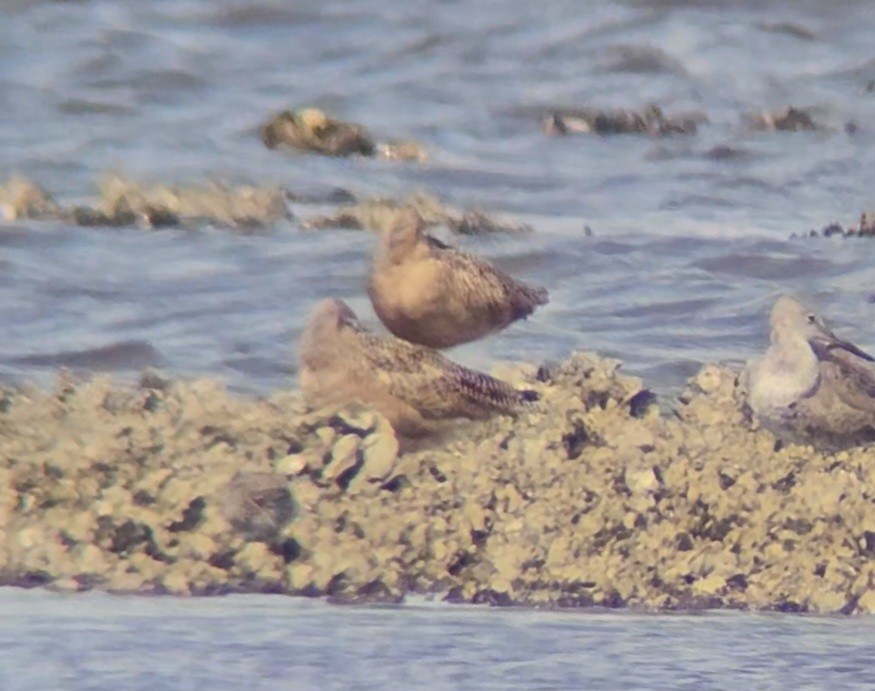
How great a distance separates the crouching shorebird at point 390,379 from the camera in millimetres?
4129

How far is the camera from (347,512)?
4.00 meters

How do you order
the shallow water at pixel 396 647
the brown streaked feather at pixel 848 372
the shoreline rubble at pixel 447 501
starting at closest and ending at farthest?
the shallow water at pixel 396 647
the shoreline rubble at pixel 447 501
the brown streaked feather at pixel 848 372

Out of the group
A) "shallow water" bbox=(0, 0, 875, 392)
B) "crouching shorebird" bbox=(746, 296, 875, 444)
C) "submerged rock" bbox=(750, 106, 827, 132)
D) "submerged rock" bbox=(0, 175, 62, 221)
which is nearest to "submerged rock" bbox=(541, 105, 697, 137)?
"shallow water" bbox=(0, 0, 875, 392)

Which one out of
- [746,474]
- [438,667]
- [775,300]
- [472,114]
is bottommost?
[438,667]

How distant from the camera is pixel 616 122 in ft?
14.3

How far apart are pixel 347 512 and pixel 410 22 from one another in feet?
3.73

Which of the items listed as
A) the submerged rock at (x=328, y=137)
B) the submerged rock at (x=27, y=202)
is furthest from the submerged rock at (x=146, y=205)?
the submerged rock at (x=328, y=137)

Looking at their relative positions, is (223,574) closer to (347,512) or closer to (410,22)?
(347,512)

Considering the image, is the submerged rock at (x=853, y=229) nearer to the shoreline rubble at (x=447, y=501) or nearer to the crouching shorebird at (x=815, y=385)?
the crouching shorebird at (x=815, y=385)

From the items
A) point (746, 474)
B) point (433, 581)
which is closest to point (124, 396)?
point (433, 581)

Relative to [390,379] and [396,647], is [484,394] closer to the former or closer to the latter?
[390,379]

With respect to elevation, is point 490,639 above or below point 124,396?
below

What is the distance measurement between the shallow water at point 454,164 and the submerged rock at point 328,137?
31 millimetres

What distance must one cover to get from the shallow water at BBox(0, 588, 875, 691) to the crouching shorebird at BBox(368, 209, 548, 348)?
740 millimetres
